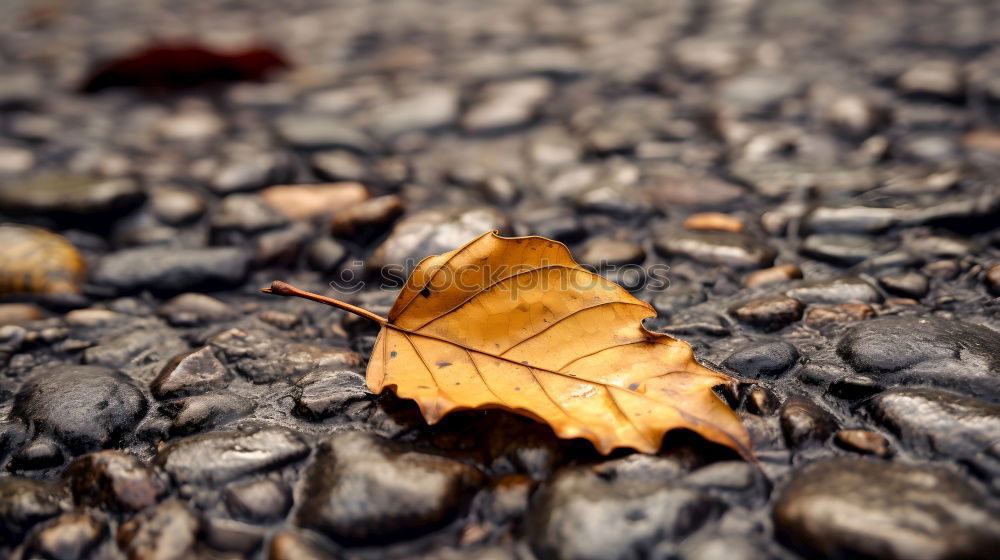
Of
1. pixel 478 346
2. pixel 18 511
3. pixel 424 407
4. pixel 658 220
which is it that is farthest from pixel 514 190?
pixel 18 511

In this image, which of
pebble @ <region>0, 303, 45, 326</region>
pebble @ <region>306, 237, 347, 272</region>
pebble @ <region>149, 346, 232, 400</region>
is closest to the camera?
pebble @ <region>149, 346, 232, 400</region>

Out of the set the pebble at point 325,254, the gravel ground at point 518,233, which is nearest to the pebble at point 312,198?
the gravel ground at point 518,233

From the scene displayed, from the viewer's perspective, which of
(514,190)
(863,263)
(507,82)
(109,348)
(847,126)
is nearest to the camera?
(109,348)

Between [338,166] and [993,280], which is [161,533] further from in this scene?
[993,280]

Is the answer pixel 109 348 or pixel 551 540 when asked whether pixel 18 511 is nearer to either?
pixel 109 348

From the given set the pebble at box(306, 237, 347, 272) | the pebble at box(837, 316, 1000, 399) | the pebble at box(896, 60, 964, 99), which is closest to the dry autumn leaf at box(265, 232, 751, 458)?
the pebble at box(837, 316, 1000, 399)

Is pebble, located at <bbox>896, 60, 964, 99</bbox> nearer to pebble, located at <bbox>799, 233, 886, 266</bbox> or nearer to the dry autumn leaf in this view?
pebble, located at <bbox>799, 233, 886, 266</bbox>
